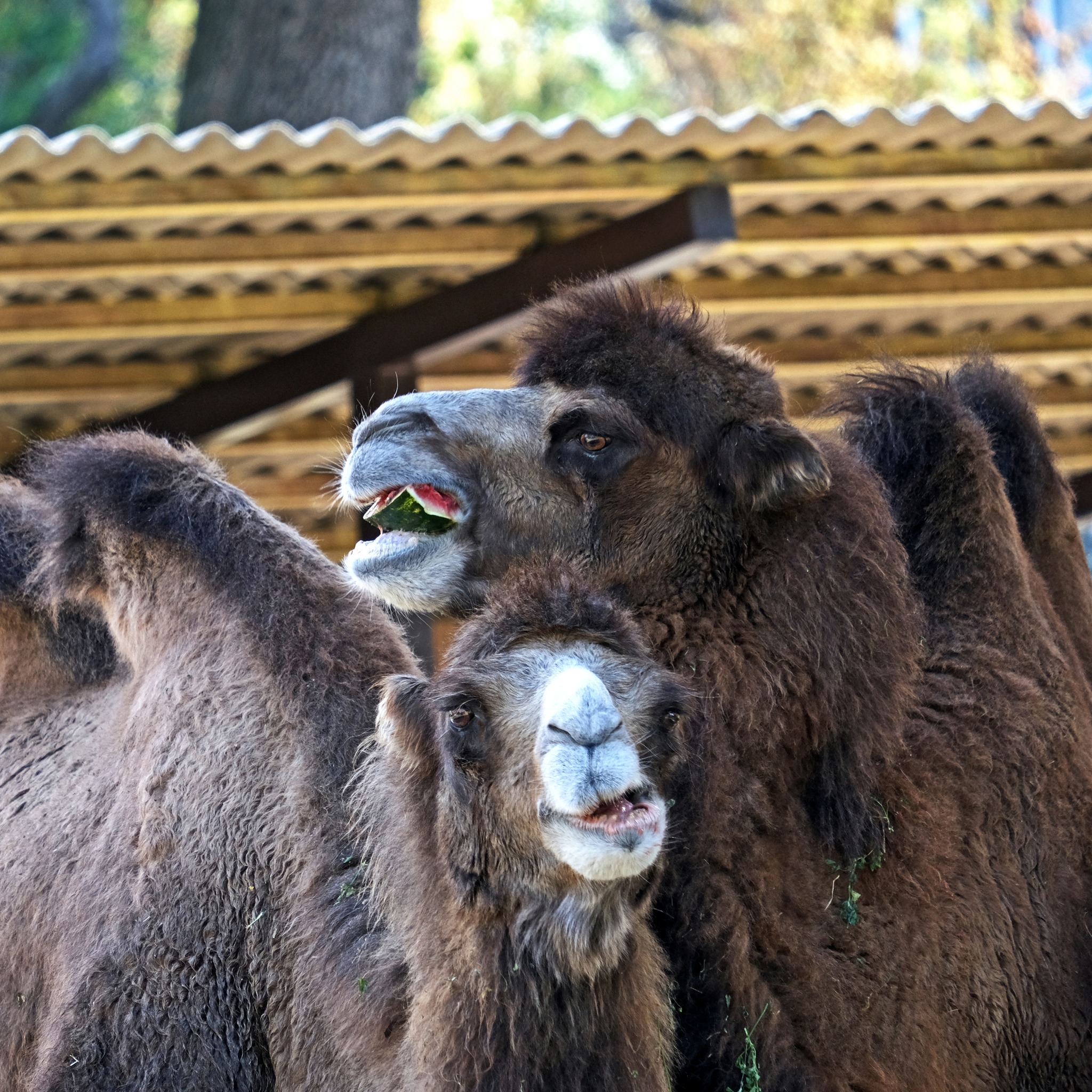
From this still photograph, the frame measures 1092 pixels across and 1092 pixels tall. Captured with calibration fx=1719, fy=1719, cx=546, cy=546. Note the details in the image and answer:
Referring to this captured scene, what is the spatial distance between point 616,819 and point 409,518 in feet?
3.96

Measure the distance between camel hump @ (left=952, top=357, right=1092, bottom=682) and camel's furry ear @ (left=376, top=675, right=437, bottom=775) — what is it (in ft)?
6.49

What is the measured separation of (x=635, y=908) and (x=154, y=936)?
1246mm

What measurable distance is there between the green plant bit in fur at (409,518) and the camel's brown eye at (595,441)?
0.34 metres

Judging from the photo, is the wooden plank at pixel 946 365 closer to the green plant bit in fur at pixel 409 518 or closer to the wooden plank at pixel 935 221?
the wooden plank at pixel 935 221

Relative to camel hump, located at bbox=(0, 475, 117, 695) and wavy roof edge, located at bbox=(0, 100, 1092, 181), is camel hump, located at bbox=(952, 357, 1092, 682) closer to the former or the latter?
wavy roof edge, located at bbox=(0, 100, 1092, 181)

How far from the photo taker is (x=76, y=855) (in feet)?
13.0

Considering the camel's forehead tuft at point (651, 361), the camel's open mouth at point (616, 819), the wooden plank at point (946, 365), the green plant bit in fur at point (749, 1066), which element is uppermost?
the camel's forehead tuft at point (651, 361)

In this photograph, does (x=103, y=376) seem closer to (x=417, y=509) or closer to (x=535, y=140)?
(x=535, y=140)

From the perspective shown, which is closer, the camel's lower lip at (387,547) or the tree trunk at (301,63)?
the camel's lower lip at (387,547)

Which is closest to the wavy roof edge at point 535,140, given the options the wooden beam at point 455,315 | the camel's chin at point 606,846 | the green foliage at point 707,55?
the wooden beam at point 455,315

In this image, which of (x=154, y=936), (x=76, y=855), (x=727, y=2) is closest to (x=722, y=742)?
(x=154, y=936)

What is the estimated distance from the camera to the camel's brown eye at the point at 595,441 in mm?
3770

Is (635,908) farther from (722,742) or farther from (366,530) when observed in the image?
(366,530)

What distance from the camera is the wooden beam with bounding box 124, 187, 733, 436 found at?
20.8 feet
